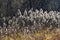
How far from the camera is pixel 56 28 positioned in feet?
22.5

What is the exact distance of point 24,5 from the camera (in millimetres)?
7941

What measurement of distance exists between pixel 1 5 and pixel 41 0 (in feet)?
4.85

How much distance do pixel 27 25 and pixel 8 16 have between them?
0.84 metres

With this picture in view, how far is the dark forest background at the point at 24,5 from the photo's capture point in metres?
7.54

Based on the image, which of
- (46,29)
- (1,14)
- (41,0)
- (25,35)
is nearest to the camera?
(25,35)

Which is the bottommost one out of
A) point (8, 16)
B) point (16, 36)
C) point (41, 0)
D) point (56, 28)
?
point (16, 36)

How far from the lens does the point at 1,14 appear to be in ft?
24.3

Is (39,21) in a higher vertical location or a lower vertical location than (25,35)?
higher

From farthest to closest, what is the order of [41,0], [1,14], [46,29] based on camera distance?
[41,0], [1,14], [46,29]

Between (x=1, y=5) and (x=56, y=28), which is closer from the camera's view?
(x=56, y=28)

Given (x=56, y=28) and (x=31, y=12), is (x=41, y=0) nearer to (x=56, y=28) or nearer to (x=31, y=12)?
(x=31, y=12)

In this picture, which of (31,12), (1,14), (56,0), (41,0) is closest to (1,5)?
(1,14)

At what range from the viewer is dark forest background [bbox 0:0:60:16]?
754 cm

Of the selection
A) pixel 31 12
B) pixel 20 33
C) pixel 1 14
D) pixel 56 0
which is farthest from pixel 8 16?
pixel 56 0
